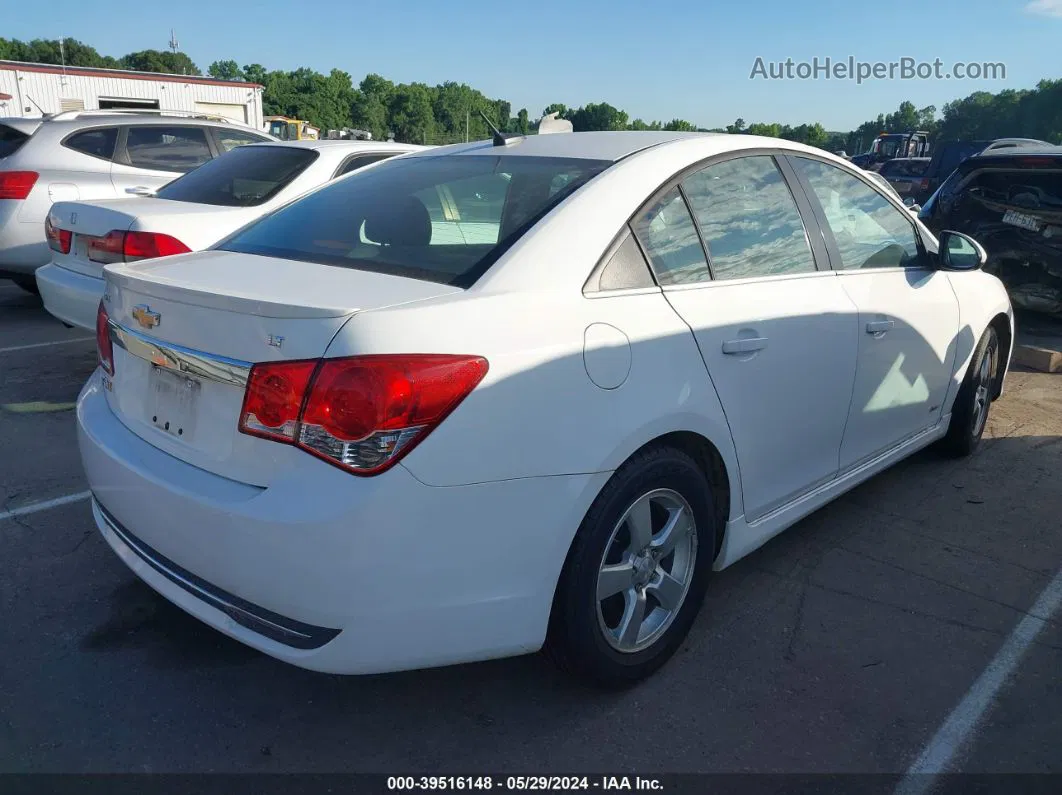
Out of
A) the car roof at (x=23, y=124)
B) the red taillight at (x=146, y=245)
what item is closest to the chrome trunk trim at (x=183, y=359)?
the red taillight at (x=146, y=245)

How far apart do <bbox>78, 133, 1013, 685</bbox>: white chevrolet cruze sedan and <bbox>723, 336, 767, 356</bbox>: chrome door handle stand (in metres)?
0.03

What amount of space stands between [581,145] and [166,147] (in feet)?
21.4

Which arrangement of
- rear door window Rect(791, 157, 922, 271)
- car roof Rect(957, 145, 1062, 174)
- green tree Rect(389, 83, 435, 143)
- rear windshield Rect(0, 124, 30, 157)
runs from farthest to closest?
green tree Rect(389, 83, 435, 143)
rear windshield Rect(0, 124, 30, 157)
car roof Rect(957, 145, 1062, 174)
rear door window Rect(791, 157, 922, 271)

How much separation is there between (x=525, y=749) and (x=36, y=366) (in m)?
5.01

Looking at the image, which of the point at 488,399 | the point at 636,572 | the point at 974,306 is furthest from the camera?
the point at 974,306

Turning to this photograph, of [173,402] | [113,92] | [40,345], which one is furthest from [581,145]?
[113,92]

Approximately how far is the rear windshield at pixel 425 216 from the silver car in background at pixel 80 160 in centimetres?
436

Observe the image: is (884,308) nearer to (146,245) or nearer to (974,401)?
(974,401)

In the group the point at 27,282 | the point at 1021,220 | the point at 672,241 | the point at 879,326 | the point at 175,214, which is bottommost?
the point at 27,282

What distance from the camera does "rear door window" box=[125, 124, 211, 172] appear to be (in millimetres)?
7965

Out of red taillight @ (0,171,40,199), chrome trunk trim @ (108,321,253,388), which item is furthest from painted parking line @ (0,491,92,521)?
red taillight @ (0,171,40,199)

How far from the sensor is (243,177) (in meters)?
5.96

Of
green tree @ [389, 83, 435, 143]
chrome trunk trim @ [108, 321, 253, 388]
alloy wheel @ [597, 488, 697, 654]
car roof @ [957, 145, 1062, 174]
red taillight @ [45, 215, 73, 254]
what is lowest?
alloy wheel @ [597, 488, 697, 654]

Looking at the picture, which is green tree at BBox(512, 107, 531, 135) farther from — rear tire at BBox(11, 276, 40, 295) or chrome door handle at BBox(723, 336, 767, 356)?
rear tire at BBox(11, 276, 40, 295)
